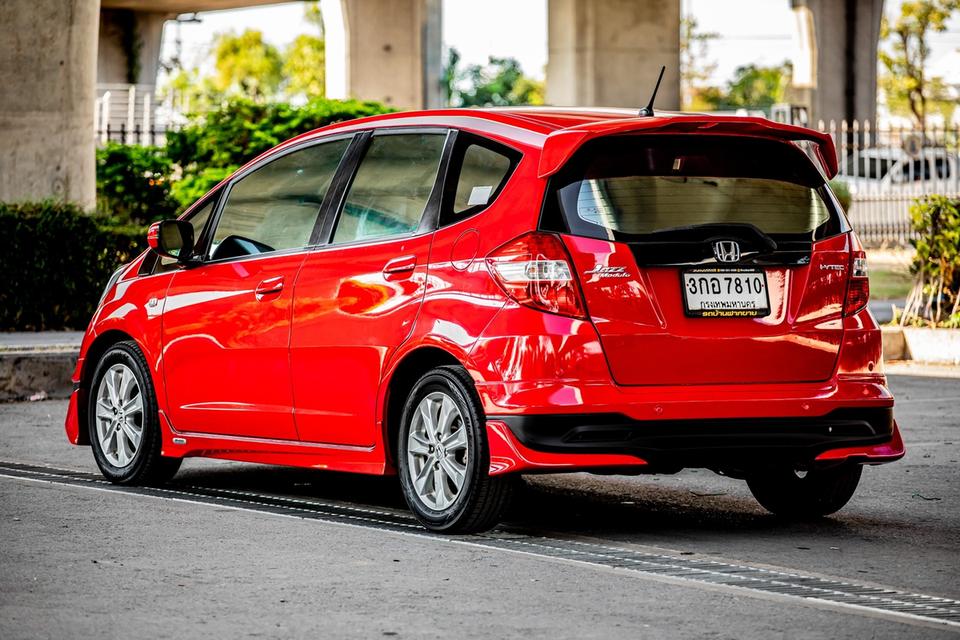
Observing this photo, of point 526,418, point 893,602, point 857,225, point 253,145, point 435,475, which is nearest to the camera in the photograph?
point 893,602

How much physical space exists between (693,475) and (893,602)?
3505 mm

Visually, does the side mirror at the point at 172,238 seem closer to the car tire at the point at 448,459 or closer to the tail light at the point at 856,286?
the car tire at the point at 448,459

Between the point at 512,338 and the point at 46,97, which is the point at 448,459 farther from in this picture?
the point at 46,97

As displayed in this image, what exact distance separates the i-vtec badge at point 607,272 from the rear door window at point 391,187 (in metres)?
0.96

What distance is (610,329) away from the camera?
6613 millimetres

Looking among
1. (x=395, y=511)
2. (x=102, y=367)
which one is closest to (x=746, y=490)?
(x=395, y=511)

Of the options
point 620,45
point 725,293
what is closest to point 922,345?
point 725,293

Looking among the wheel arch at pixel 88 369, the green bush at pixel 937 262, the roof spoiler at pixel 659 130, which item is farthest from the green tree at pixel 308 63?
the roof spoiler at pixel 659 130

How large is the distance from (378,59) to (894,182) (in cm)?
1225

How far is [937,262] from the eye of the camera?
1470cm

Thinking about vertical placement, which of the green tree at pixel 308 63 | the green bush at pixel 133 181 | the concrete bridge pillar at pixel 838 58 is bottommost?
the green bush at pixel 133 181

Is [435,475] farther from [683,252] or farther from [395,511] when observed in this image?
[683,252]

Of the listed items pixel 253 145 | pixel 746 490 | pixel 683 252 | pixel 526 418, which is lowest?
pixel 746 490

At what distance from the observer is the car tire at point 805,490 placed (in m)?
7.58
